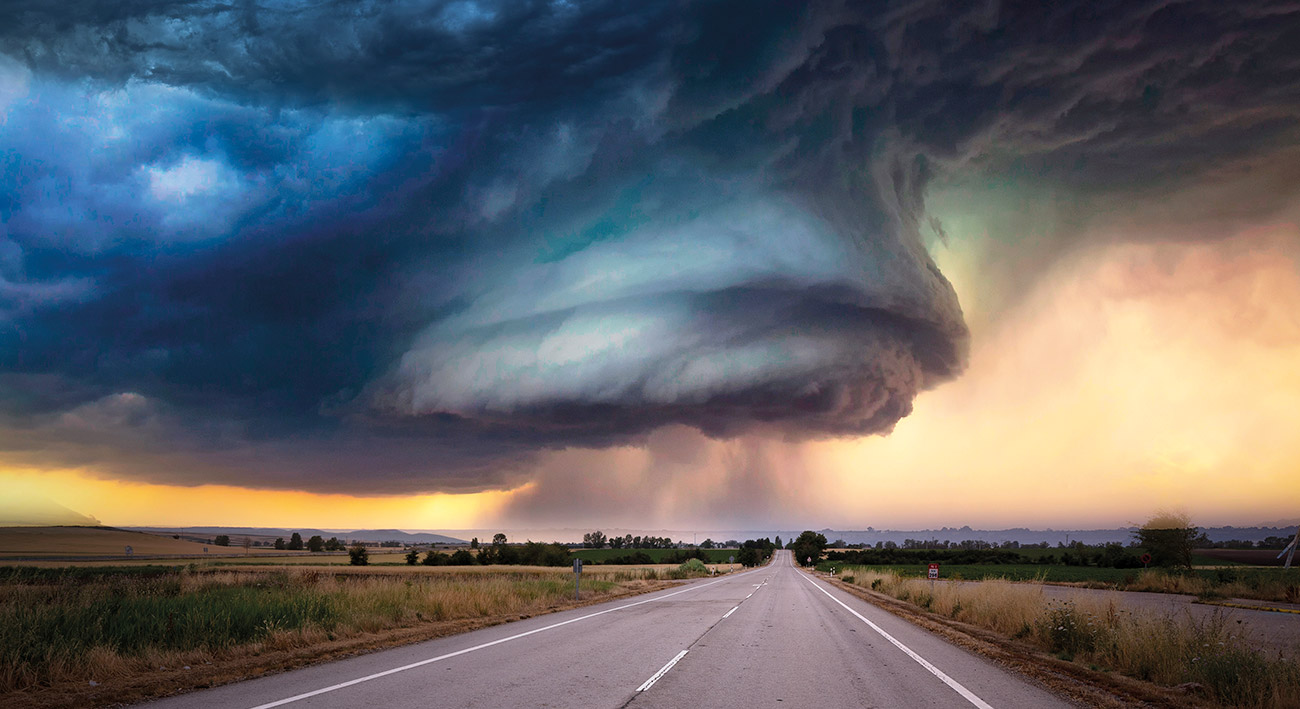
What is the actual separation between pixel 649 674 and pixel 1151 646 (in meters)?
9.16

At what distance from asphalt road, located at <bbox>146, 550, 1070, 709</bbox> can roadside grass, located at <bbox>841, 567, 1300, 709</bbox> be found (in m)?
2.35

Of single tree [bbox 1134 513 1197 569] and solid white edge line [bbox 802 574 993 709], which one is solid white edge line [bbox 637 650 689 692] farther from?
single tree [bbox 1134 513 1197 569]

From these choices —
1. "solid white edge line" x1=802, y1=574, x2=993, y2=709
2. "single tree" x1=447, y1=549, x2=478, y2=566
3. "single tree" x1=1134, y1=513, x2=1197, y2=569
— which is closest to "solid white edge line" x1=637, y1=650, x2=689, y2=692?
"solid white edge line" x1=802, y1=574, x2=993, y2=709

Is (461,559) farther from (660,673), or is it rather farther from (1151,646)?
(1151,646)

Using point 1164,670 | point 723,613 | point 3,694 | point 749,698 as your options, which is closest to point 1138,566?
point 723,613

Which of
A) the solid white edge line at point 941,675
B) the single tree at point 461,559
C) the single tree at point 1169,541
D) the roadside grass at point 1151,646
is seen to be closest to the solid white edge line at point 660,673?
the solid white edge line at point 941,675

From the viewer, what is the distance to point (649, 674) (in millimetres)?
10641

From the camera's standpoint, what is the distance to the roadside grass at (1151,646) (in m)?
9.70

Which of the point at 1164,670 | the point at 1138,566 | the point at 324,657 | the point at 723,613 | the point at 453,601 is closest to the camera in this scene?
the point at 1164,670

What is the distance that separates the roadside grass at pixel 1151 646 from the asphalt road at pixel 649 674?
7.72 feet

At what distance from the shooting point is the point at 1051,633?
15969 mm

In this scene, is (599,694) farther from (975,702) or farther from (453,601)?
(453,601)

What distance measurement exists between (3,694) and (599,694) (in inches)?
329

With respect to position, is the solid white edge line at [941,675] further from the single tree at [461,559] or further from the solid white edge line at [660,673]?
the single tree at [461,559]
